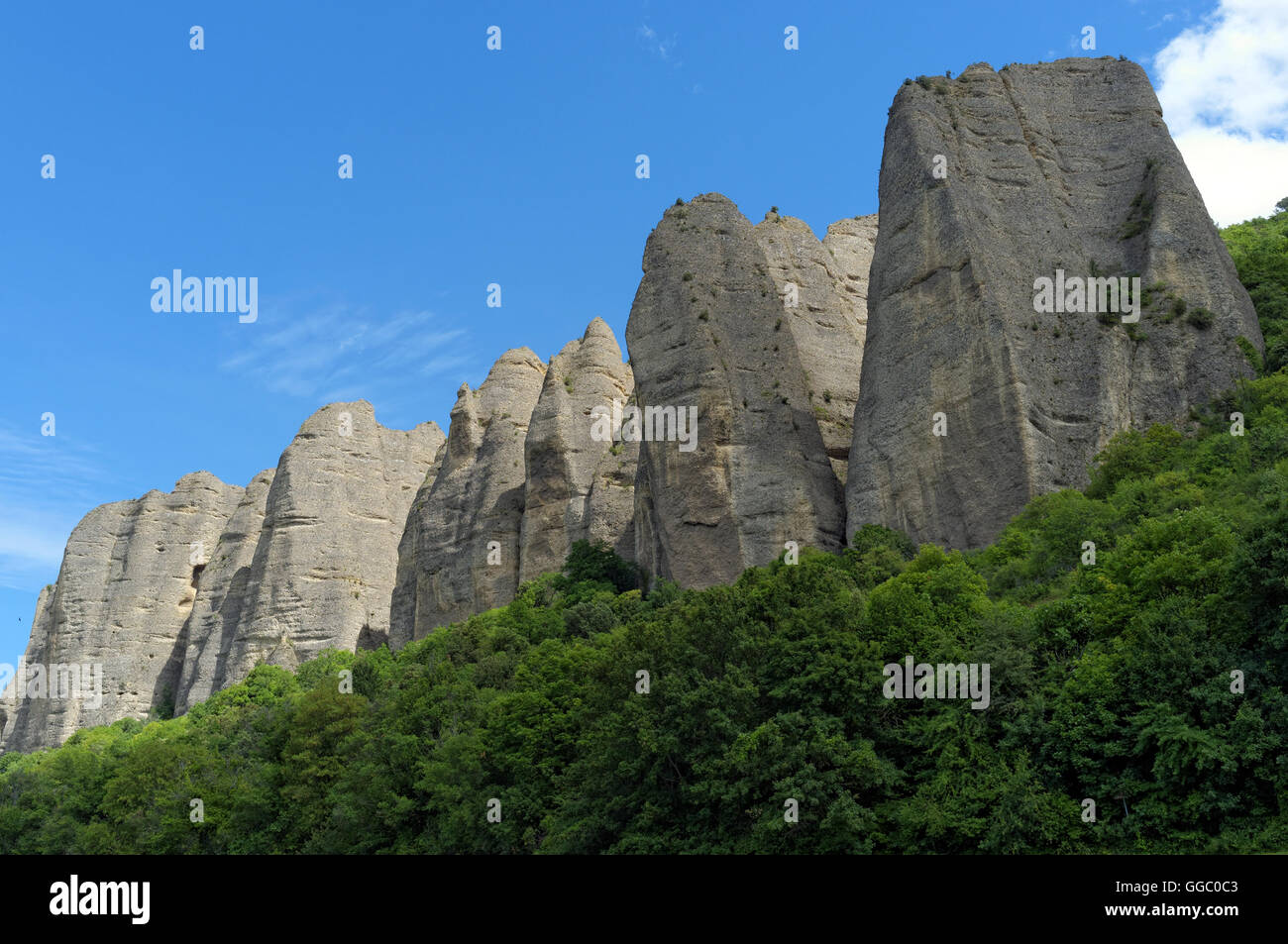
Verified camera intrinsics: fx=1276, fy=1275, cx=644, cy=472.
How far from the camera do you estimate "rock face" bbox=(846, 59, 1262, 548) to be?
40906 mm

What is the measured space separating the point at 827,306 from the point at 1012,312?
15995mm

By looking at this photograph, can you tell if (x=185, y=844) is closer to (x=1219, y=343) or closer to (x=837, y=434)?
(x=837, y=434)

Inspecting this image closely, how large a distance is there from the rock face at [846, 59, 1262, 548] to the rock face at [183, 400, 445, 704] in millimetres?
41091

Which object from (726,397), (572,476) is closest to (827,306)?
(726,397)

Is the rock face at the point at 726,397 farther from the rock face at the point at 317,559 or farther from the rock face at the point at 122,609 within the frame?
the rock face at the point at 122,609

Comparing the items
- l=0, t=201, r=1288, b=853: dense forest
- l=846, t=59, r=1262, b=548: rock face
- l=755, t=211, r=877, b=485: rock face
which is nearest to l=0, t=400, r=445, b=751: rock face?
l=0, t=201, r=1288, b=853: dense forest

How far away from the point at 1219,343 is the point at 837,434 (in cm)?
1459

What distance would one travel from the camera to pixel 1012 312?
1679 inches

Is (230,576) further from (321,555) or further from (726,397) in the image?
(726,397)

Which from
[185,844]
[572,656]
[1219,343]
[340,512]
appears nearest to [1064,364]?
[1219,343]

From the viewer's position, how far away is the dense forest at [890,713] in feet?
79.2

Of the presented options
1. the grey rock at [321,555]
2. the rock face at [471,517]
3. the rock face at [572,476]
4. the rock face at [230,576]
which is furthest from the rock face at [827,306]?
the rock face at [230,576]

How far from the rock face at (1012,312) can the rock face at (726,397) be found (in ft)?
9.83

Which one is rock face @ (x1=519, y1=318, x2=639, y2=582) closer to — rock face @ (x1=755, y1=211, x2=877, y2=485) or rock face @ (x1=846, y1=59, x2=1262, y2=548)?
rock face @ (x1=755, y1=211, x2=877, y2=485)
